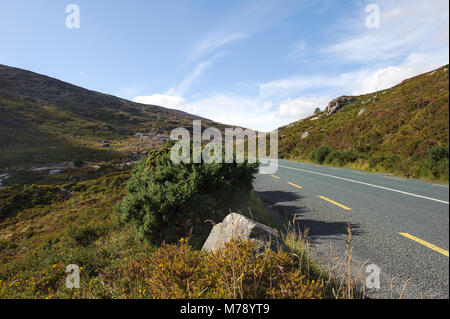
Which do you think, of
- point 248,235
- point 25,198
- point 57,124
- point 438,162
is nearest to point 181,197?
point 248,235

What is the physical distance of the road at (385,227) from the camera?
9.30 feet

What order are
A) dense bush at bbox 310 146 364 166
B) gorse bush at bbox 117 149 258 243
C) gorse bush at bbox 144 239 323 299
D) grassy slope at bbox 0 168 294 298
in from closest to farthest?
gorse bush at bbox 144 239 323 299
grassy slope at bbox 0 168 294 298
gorse bush at bbox 117 149 258 243
dense bush at bbox 310 146 364 166

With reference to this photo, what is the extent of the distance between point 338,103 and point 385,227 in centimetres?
6045

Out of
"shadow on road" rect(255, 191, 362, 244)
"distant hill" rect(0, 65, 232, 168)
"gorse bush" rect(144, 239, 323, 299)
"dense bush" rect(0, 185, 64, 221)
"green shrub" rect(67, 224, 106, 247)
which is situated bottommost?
"dense bush" rect(0, 185, 64, 221)

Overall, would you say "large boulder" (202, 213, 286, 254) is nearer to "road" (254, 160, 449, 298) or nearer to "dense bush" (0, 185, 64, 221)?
"road" (254, 160, 449, 298)

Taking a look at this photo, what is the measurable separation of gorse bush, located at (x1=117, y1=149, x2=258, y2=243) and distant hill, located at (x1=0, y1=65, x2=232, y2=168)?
119 ft

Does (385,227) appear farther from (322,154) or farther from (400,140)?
(322,154)

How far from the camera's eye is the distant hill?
4056cm

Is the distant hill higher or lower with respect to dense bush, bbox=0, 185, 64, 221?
higher

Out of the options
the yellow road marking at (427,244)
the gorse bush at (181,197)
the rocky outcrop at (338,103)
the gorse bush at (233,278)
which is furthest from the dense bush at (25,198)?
the rocky outcrop at (338,103)

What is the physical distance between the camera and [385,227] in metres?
4.44

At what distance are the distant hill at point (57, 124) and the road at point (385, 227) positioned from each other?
3763cm

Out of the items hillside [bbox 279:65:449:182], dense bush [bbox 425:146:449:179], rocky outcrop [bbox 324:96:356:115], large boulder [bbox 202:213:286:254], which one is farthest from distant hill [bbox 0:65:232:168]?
rocky outcrop [bbox 324:96:356:115]
